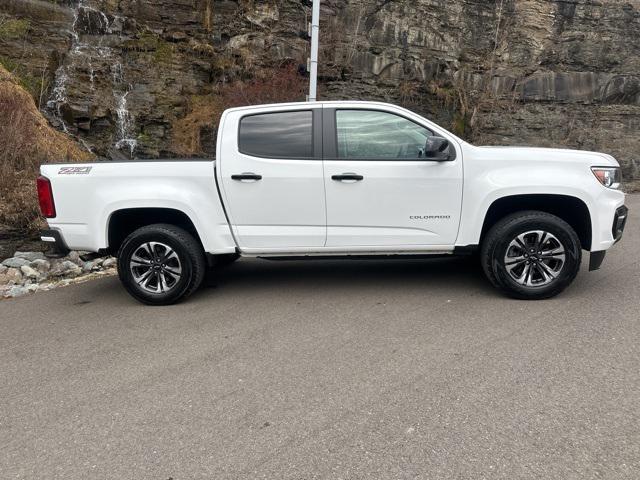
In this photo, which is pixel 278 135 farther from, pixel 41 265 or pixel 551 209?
pixel 41 265

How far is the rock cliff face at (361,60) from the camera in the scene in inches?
631

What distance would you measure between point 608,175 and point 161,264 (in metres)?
4.51

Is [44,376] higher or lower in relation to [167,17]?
lower

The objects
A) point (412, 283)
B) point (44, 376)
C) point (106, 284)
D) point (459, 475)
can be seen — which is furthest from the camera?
point (106, 284)

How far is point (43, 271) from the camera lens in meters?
6.88

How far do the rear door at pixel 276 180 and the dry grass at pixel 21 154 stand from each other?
15.6 feet

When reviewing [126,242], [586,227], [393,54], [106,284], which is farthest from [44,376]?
[393,54]

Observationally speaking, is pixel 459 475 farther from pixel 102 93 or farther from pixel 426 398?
pixel 102 93

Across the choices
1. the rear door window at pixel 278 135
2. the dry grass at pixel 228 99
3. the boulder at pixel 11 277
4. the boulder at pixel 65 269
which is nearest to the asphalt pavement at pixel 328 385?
the boulder at pixel 11 277

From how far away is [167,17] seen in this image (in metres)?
17.8

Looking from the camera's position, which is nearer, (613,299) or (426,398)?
(426,398)

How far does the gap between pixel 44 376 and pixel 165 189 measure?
2.07m

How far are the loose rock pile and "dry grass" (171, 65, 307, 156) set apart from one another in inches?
366

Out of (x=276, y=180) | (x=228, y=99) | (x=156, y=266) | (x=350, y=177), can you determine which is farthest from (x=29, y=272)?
(x=228, y=99)
